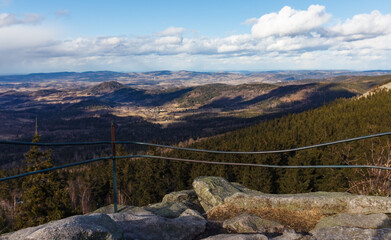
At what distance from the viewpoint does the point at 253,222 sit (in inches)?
356

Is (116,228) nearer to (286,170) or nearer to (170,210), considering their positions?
(170,210)

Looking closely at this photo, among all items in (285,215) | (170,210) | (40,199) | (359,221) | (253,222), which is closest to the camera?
(359,221)

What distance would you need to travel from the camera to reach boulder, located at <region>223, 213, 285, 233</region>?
861 cm

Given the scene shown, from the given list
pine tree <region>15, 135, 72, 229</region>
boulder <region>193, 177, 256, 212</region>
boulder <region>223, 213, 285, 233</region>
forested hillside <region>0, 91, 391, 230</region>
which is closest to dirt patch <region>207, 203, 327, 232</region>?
boulder <region>223, 213, 285, 233</region>

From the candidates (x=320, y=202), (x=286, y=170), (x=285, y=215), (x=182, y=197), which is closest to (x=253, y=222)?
(x=285, y=215)

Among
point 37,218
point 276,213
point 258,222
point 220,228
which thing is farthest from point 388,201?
point 37,218

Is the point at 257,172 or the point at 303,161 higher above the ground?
the point at 303,161

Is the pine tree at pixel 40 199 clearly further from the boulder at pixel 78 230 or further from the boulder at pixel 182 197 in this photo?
the boulder at pixel 78 230

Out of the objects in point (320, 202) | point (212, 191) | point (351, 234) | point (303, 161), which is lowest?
point (303, 161)

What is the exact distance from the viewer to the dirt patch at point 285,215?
917cm

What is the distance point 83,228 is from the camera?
19.6ft

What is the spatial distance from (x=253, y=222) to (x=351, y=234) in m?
3.20

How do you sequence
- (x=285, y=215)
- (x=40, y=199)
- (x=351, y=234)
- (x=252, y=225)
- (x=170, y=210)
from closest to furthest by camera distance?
(x=351, y=234) < (x=252, y=225) < (x=285, y=215) < (x=170, y=210) < (x=40, y=199)

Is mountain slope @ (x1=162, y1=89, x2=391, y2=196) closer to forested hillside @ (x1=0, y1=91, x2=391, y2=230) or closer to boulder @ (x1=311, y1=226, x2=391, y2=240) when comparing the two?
forested hillside @ (x1=0, y1=91, x2=391, y2=230)
